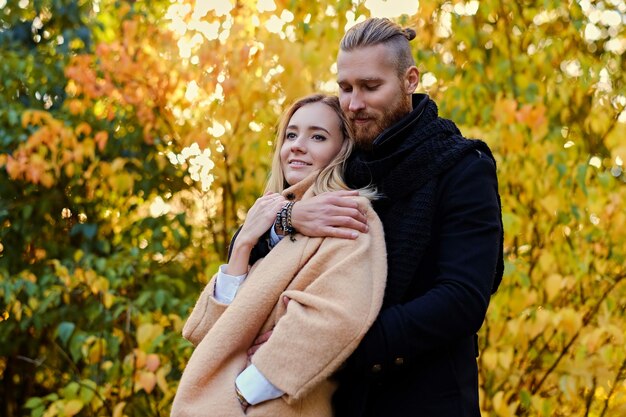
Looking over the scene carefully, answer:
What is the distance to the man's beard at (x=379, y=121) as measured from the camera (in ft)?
5.87

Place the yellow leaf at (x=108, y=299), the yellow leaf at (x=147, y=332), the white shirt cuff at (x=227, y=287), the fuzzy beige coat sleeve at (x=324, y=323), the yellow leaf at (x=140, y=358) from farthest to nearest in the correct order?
the yellow leaf at (x=108, y=299) → the yellow leaf at (x=140, y=358) → the yellow leaf at (x=147, y=332) → the white shirt cuff at (x=227, y=287) → the fuzzy beige coat sleeve at (x=324, y=323)

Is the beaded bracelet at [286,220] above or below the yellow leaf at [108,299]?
above

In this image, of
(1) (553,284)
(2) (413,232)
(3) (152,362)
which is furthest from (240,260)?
(3) (152,362)

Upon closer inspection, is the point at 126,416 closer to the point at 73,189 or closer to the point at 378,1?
the point at 73,189

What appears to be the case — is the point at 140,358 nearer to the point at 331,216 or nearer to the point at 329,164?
the point at 329,164

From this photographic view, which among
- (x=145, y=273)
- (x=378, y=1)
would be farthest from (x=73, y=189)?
(x=378, y=1)

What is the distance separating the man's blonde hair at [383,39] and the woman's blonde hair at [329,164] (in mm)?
210

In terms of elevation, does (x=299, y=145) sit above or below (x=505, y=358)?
above

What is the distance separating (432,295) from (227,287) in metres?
0.50

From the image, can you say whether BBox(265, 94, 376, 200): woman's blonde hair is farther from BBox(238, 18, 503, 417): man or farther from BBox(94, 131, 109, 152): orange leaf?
BBox(94, 131, 109, 152): orange leaf

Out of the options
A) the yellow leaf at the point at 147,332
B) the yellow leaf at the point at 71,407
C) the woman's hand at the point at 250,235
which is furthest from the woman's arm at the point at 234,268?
the yellow leaf at the point at 71,407

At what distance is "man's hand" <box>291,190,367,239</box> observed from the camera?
66.4 inches

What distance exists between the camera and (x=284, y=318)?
5.33ft

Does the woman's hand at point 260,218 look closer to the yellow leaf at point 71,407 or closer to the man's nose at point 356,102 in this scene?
the man's nose at point 356,102
